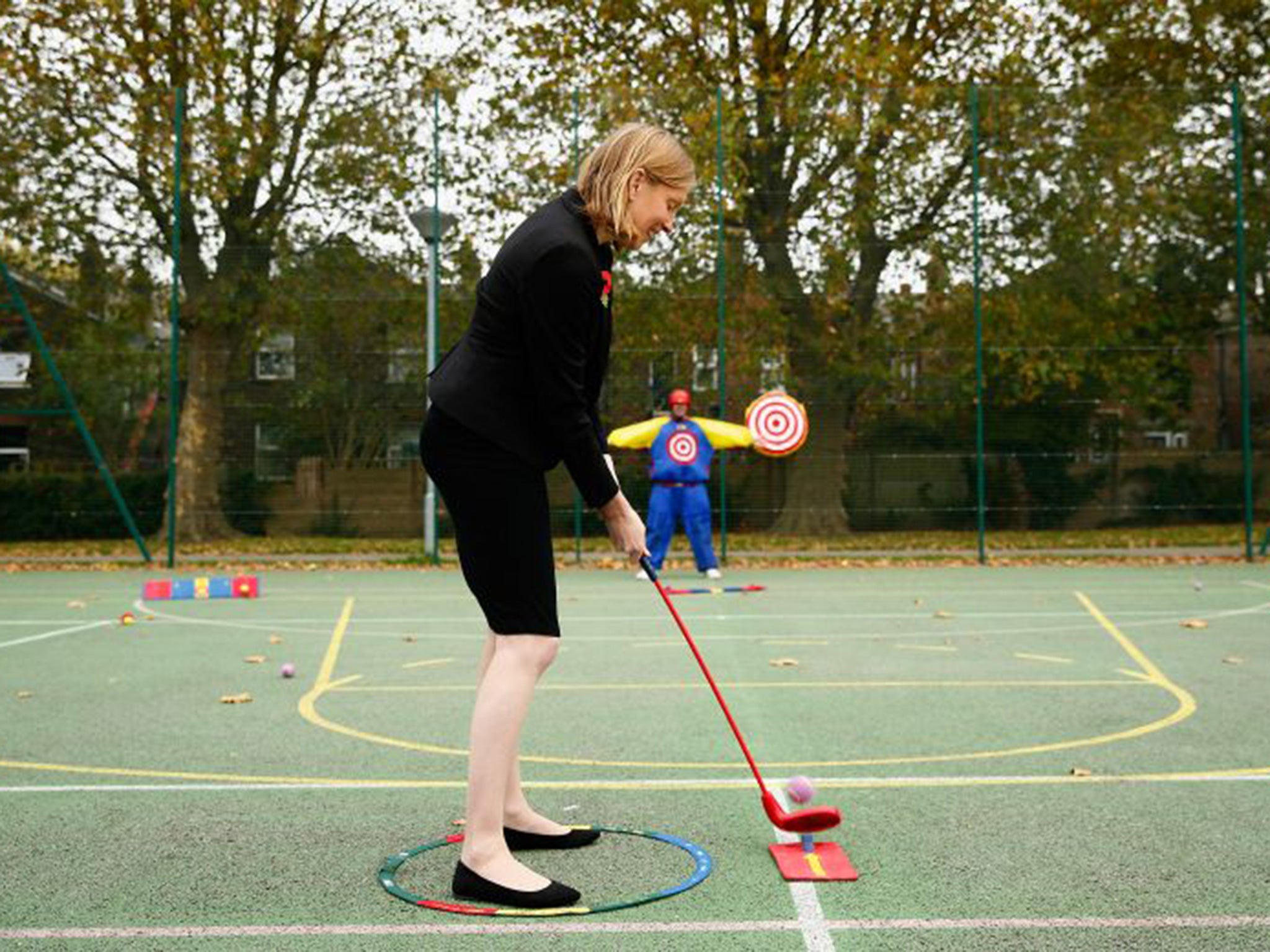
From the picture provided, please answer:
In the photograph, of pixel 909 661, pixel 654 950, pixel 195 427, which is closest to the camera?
pixel 654 950

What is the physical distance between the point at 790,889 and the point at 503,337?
144cm

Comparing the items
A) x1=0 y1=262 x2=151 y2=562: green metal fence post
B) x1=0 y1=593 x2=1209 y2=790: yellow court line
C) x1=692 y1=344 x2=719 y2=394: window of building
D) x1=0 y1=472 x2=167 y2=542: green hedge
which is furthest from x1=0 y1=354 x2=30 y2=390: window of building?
x1=0 y1=593 x2=1209 y2=790: yellow court line

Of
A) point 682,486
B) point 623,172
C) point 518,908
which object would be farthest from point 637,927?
point 682,486

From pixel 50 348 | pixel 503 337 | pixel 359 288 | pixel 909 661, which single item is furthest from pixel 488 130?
pixel 503 337

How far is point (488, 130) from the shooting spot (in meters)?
16.0

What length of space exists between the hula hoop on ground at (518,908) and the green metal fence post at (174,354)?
463 inches

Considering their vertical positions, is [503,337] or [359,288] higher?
[359,288]

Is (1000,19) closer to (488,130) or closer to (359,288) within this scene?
(488,130)

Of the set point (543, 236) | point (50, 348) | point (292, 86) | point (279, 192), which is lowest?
point (543, 236)

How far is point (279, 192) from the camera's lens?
52.8 feet

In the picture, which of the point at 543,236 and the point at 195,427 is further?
the point at 195,427

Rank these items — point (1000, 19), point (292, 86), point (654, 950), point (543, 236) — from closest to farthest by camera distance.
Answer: point (654, 950) < point (543, 236) < point (292, 86) < point (1000, 19)

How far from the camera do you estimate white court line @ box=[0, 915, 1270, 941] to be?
2992 millimetres

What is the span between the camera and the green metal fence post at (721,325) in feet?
49.4
